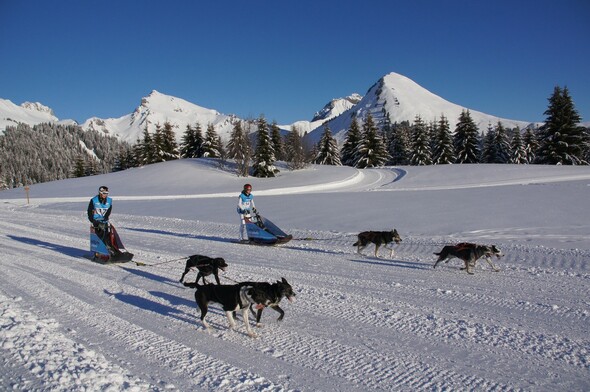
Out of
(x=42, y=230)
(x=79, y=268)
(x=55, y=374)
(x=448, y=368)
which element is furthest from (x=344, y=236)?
(x=42, y=230)

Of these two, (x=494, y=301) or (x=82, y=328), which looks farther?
(x=494, y=301)

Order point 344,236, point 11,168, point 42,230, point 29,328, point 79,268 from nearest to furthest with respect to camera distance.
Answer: point 29,328
point 79,268
point 344,236
point 42,230
point 11,168

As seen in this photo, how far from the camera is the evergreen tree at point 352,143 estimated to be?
211 feet

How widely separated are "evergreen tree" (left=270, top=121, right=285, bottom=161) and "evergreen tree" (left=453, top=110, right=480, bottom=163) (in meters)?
25.5

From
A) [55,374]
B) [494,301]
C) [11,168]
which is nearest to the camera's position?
[55,374]

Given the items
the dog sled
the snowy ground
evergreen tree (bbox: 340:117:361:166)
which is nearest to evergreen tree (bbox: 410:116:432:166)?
evergreen tree (bbox: 340:117:361:166)

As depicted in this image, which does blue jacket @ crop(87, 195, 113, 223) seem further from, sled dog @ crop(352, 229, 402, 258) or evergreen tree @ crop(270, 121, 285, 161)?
evergreen tree @ crop(270, 121, 285, 161)

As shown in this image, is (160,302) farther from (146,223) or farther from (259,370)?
(146,223)

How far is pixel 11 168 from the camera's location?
174m

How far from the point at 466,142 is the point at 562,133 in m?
12.5

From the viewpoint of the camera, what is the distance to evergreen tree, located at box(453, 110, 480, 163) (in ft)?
177

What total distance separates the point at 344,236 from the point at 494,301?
711 centimetres

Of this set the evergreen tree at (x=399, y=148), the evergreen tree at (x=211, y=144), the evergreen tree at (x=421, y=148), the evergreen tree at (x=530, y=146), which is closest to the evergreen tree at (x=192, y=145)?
the evergreen tree at (x=211, y=144)

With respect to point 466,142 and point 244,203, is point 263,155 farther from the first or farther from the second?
point 244,203
